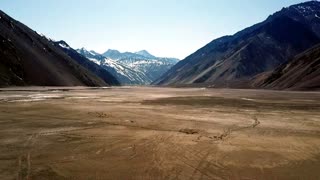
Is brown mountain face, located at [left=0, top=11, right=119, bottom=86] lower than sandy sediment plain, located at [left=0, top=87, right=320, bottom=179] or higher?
higher

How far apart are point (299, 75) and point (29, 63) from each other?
80.6 m

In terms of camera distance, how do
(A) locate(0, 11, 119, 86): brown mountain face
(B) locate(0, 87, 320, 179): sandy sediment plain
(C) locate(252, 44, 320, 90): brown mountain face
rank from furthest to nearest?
1. (A) locate(0, 11, 119, 86): brown mountain face
2. (C) locate(252, 44, 320, 90): brown mountain face
3. (B) locate(0, 87, 320, 179): sandy sediment plain

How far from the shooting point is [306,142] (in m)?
14.7

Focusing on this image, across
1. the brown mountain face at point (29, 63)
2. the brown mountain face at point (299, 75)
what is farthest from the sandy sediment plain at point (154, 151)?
the brown mountain face at point (29, 63)

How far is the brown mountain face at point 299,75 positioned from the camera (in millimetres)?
91131

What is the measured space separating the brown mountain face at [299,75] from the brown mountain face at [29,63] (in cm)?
6632

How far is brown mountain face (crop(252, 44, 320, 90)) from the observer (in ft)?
299

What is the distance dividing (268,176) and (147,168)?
11.0 feet

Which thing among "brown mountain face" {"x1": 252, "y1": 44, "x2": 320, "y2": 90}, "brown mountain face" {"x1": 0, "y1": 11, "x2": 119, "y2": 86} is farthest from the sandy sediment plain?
"brown mountain face" {"x1": 0, "y1": 11, "x2": 119, "y2": 86}

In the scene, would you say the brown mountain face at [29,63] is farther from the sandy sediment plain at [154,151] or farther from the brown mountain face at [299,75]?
the sandy sediment plain at [154,151]

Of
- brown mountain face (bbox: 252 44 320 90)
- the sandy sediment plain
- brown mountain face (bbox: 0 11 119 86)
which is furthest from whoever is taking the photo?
brown mountain face (bbox: 0 11 119 86)

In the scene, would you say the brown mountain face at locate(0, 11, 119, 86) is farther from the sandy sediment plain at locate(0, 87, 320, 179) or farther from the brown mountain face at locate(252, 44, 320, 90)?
the sandy sediment plain at locate(0, 87, 320, 179)

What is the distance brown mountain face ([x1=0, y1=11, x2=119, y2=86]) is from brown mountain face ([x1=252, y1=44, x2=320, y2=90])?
66318 millimetres

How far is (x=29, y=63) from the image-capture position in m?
104
